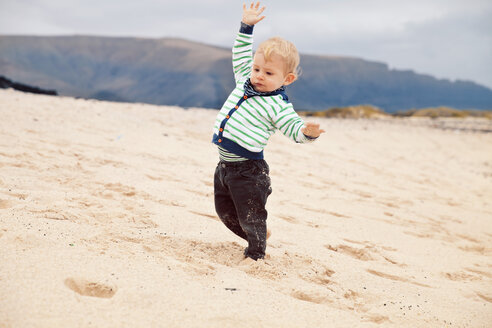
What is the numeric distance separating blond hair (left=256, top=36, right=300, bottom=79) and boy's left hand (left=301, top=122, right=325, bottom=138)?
0.37m

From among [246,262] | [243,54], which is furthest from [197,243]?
[243,54]

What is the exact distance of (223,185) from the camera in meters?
2.26

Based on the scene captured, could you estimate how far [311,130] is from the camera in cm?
192

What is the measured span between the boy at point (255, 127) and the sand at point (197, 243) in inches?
11.1

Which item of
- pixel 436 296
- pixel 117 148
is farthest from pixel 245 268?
pixel 117 148

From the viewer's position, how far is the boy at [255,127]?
2064 mm

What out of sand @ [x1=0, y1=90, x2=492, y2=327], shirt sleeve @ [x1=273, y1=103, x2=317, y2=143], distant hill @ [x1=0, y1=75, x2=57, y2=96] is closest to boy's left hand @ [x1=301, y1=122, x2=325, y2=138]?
shirt sleeve @ [x1=273, y1=103, x2=317, y2=143]

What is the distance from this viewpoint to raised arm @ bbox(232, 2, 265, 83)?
7.47 ft

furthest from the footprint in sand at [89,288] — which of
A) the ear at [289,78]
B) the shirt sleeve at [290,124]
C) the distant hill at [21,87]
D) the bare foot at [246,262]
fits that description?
the distant hill at [21,87]

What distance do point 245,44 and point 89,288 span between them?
156cm

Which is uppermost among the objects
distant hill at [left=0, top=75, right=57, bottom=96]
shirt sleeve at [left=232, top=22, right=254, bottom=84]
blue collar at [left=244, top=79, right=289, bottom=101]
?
shirt sleeve at [left=232, top=22, right=254, bottom=84]

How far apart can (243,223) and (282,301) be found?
601 millimetres

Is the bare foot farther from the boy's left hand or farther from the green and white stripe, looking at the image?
the boy's left hand

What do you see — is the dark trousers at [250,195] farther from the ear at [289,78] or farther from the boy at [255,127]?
the ear at [289,78]
